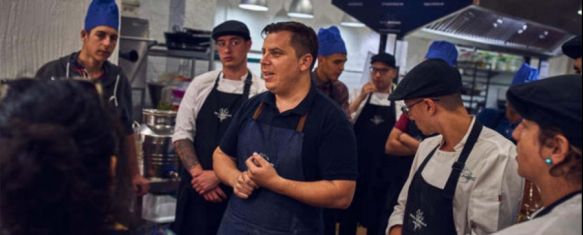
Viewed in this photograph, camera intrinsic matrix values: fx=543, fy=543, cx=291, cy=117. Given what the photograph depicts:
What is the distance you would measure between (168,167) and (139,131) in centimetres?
22

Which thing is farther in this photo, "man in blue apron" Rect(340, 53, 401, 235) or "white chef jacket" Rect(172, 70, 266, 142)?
"man in blue apron" Rect(340, 53, 401, 235)

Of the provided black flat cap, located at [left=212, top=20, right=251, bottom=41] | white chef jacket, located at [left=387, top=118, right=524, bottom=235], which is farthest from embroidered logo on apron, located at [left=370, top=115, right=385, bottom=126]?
white chef jacket, located at [left=387, top=118, right=524, bottom=235]

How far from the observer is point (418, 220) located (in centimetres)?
169

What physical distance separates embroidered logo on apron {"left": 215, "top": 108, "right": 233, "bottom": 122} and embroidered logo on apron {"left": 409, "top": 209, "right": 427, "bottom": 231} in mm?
959

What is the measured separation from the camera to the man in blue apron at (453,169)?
5.06 ft

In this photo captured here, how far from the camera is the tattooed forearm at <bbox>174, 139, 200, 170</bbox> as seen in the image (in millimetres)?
2334

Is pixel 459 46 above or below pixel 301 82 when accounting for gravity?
above

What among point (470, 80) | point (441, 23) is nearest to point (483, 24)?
point (441, 23)

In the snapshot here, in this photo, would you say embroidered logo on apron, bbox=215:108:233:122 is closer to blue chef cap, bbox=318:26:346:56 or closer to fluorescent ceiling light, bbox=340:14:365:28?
blue chef cap, bbox=318:26:346:56

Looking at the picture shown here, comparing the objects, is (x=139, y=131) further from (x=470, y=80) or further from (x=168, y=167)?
(x=470, y=80)

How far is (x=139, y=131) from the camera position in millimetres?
2602

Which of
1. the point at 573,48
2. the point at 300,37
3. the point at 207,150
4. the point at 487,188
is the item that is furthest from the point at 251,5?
the point at 487,188

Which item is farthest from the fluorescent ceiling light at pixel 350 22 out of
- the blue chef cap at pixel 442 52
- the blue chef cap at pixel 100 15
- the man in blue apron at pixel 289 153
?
the man in blue apron at pixel 289 153

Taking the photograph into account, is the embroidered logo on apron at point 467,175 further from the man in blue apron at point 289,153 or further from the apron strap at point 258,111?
the apron strap at point 258,111
